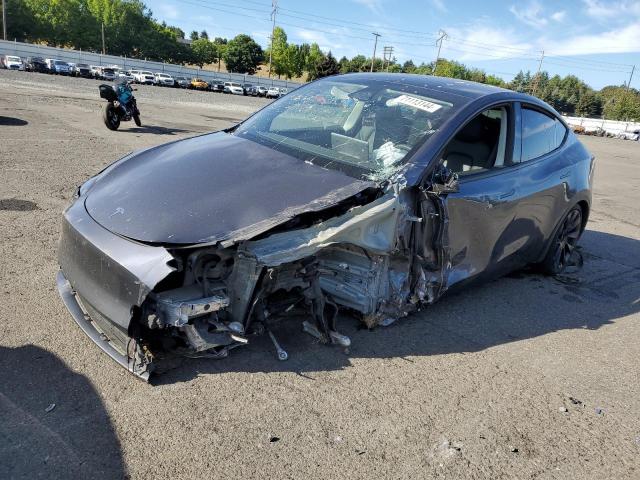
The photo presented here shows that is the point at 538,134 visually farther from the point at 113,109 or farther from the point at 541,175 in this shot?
the point at 113,109

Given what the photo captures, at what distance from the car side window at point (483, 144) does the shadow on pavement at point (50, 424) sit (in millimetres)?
2924

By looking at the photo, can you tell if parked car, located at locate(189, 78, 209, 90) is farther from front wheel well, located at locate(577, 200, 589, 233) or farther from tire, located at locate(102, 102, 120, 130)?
front wheel well, located at locate(577, 200, 589, 233)

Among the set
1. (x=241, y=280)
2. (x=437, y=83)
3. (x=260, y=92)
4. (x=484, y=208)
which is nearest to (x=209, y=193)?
(x=241, y=280)

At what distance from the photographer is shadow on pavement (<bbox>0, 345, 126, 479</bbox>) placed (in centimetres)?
214

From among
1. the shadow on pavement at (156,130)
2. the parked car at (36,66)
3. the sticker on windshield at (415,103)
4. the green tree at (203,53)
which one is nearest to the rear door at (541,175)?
the sticker on windshield at (415,103)

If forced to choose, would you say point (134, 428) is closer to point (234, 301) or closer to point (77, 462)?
point (77, 462)

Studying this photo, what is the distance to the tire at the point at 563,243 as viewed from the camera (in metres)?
4.98

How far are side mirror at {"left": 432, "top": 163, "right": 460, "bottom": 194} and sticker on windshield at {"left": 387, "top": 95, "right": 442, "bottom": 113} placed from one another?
1.94 ft

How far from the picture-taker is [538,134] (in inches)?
176

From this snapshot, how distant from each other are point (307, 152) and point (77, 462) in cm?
239

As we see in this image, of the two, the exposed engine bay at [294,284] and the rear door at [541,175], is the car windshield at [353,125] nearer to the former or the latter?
the exposed engine bay at [294,284]

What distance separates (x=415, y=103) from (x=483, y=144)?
2.46 feet

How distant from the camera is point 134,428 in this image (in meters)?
2.42

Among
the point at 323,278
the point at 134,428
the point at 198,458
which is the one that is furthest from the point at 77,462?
the point at 323,278
